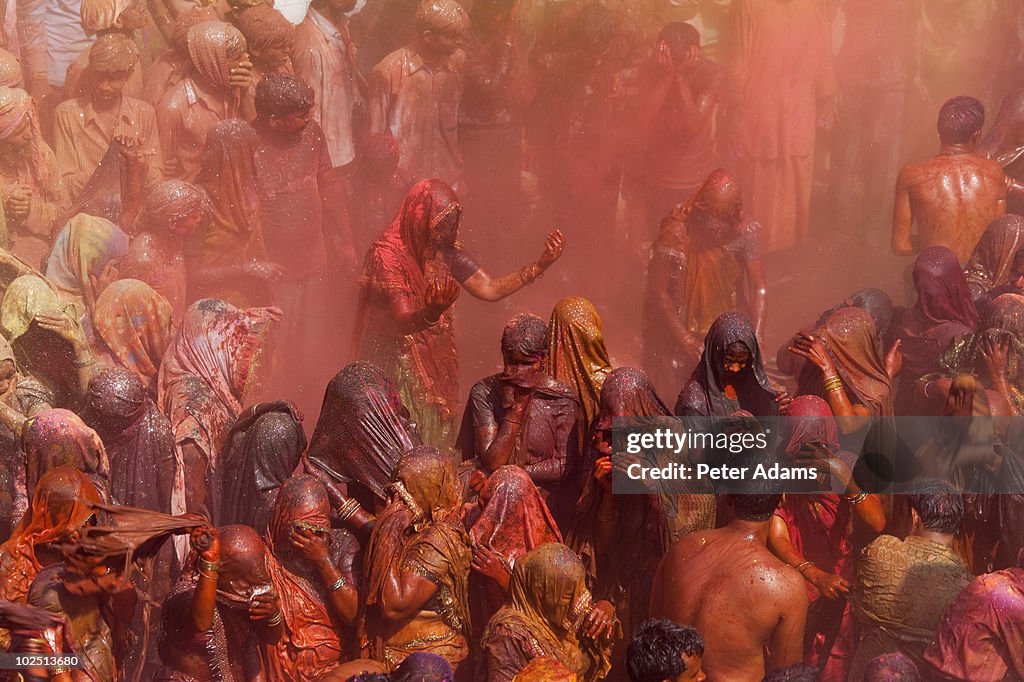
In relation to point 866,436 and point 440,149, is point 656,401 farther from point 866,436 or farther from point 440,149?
point 440,149

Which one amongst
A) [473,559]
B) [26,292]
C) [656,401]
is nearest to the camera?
[473,559]

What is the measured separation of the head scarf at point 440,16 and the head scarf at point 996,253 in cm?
390

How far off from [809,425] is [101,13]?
592cm

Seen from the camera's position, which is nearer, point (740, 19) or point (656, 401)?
point (656, 401)

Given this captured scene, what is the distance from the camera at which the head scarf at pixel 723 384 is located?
404 inches

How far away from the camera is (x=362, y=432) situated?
34.6ft

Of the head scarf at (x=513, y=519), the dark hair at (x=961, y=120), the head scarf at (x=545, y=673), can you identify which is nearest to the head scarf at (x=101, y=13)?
the head scarf at (x=513, y=519)

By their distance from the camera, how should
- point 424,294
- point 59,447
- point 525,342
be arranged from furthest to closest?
point 424,294 → point 525,342 → point 59,447

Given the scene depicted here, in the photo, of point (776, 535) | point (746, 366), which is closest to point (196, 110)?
point (746, 366)

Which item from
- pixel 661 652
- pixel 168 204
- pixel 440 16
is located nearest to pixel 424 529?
pixel 661 652

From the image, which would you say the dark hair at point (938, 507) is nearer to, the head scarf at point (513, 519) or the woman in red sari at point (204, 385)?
the head scarf at point (513, 519)

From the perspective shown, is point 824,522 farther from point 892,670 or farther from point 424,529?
point 424,529

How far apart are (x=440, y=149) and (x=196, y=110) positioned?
1732mm

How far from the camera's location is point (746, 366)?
34.0ft
